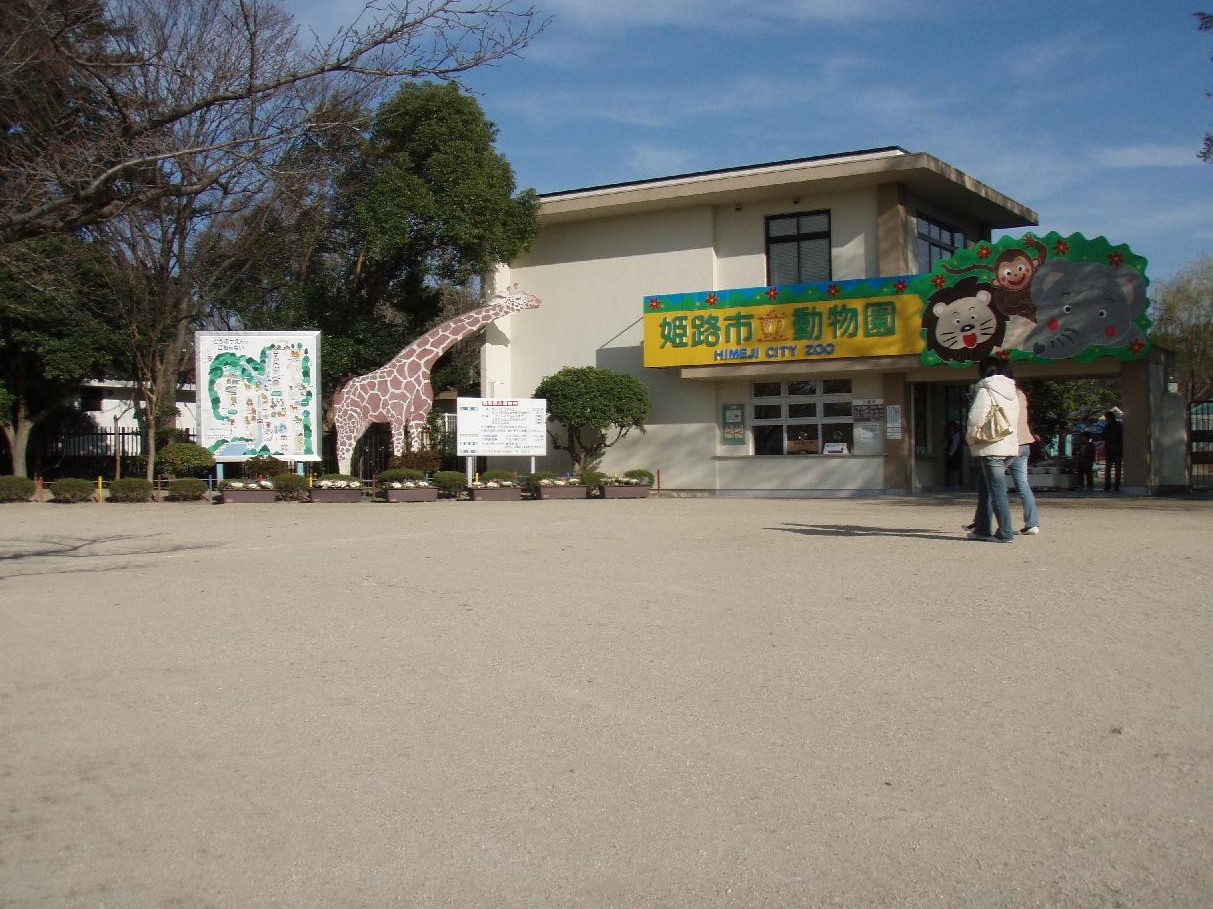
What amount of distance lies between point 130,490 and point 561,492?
370 inches

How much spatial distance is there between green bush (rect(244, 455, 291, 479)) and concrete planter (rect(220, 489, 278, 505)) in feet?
5.35

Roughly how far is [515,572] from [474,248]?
710 inches

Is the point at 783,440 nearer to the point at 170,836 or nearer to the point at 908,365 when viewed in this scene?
the point at 908,365

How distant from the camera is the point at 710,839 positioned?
13.8ft

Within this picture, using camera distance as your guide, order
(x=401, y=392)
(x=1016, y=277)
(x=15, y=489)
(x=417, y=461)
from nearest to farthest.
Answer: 1. (x=1016, y=277)
2. (x=15, y=489)
3. (x=417, y=461)
4. (x=401, y=392)

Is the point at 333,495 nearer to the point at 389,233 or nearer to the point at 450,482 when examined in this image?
the point at 450,482


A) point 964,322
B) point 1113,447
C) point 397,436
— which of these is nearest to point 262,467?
point 397,436

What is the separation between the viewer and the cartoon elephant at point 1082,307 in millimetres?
22125

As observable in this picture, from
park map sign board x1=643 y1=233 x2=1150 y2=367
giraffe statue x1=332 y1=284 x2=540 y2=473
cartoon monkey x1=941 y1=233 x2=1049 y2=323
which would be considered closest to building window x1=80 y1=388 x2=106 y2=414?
giraffe statue x1=332 y1=284 x2=540 y2=473

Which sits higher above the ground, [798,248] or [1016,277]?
[798,248]

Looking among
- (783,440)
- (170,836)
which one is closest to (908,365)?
(783,440)

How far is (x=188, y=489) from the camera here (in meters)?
24.3

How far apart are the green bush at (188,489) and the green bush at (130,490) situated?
63 centimetres

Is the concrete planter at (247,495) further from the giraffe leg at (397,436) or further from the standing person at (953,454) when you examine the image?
the standing person at (953,454)
